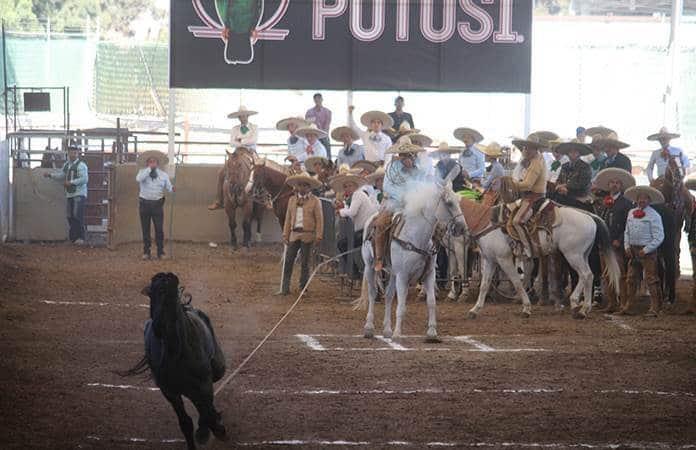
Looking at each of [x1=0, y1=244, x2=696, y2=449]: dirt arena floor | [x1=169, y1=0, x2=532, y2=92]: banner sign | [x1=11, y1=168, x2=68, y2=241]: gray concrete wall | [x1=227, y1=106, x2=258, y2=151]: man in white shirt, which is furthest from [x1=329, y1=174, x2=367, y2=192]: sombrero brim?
[x1=11, y1=168, x2=68, y2=241]: gray concrete wall

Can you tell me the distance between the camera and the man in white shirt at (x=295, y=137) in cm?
2403

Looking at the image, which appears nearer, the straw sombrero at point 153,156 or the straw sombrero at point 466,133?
the straw sombrero at point 466,133

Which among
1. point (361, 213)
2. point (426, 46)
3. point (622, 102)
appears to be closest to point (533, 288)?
point (361, 213)

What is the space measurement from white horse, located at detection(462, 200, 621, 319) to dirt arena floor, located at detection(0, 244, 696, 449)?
13.7 inches

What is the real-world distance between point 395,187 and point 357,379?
138 inches

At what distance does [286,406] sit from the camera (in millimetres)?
10711

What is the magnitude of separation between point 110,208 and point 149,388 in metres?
15.2

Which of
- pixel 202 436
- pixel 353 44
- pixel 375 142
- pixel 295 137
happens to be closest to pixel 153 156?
pixel 295 137

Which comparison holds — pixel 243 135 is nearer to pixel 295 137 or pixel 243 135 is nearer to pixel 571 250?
pixel 295 137

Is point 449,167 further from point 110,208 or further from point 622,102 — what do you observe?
point 622,102

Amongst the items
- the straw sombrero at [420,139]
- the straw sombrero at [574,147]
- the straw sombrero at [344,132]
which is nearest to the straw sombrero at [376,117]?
the straw sombrero at [344,132]

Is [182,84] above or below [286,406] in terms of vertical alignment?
above

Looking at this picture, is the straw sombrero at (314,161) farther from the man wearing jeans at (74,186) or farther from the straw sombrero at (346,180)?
the man wearing jeans at (74,186)

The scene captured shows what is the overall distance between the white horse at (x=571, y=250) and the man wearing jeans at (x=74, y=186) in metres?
12.0
